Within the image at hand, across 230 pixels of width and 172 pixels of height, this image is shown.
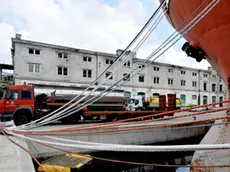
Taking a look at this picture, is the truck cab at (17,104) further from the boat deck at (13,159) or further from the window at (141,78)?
the window at (141,78)

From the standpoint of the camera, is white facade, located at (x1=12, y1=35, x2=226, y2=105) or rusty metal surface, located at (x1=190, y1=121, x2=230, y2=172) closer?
rusty metal surface, located at (x1=190, y1=121, x2=230, y2=172)

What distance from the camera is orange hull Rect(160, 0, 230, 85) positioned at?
3.49 meters

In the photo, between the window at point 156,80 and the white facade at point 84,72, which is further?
the window at point 156,80

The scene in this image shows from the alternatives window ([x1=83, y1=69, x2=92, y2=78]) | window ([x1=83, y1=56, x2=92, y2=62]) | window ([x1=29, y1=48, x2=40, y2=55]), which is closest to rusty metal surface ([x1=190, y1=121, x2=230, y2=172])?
window ([x1=29, y1=48, x2=40, y2=55])

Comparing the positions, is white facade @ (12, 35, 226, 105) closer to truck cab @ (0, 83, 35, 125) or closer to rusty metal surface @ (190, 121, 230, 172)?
truck cab @ (0, 83, 35, 125)

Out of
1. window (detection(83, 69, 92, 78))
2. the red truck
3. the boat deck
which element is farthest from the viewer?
window (detection(83, 69, 92, 78))

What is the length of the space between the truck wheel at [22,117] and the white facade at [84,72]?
3611 mm

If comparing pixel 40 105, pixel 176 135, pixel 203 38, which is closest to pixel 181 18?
pixel 203 38

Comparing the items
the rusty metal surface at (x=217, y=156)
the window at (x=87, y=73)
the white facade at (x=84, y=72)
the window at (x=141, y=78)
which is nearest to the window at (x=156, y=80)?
the white facade at (x=84, y=72)

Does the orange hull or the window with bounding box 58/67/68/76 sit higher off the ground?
the window with bounding box 58/67/68/76

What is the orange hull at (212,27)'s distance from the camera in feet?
11.5

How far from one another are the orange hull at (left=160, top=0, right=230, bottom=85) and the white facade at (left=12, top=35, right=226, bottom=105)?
30.4ft

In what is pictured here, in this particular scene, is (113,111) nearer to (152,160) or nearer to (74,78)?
(152,160)

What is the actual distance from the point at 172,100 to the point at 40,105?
8.97 metres
